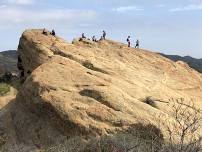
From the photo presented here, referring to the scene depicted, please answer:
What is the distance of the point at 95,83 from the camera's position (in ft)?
90.1

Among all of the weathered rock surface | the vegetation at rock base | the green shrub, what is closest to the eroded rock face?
the weathered rock surface

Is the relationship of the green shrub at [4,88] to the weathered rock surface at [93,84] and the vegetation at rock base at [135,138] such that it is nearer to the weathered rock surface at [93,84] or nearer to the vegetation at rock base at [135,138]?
the weathered rock surface at [93,84]

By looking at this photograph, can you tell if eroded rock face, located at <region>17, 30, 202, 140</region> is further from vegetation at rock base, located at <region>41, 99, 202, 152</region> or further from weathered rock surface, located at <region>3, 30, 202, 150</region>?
vegetation at rock base, located at <region>41, 99, 202, 152</region>

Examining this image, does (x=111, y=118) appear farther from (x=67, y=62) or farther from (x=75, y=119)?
(x=67, y=62)

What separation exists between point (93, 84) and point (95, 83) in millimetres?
169

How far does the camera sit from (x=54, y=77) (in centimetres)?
2833

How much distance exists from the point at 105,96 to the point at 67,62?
15.7 feet

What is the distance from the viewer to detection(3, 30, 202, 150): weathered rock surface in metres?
25.0

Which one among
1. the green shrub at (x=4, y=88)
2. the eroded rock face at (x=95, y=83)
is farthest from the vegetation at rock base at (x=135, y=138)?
the green shrub at (x=4, y=88)

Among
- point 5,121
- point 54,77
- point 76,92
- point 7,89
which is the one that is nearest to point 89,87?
point 76,92

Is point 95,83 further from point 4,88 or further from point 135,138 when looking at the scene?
point 4,88

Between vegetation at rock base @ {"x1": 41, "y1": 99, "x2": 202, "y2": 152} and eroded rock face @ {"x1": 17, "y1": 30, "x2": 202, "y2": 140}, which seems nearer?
vegetation at rock base @ {"x1": 41, "y1": 99, "x2": 202, "y2": 152}

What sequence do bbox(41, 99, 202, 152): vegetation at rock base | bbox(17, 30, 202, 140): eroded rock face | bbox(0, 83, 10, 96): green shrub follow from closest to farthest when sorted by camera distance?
bbox(41, 99, 202, 152): vegetation at rock base
bbox(17, 30, 202, 140): eroded rock face
bbox(0, 83, 10, 96): green shrub

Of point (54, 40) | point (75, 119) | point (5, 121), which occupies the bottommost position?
point (5, 121)
